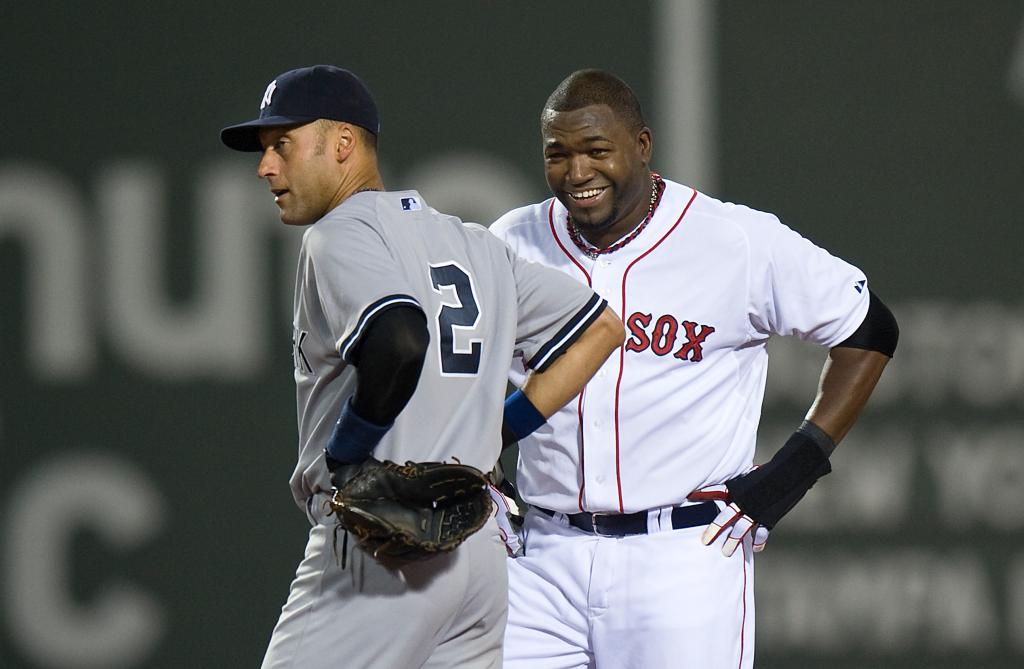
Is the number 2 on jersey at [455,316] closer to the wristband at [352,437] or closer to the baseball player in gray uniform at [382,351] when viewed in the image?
the baseball player in gray uniform at [382,351]

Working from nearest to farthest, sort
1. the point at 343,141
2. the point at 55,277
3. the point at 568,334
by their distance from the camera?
the point at 343,141
the point at 568,334
the point at 55,277

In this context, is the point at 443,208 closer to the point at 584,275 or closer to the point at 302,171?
the point at 584,275

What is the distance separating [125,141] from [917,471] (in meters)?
2.51

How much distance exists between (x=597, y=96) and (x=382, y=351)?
1048mm

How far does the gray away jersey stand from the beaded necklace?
0.59 metres

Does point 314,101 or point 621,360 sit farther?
point 621,360

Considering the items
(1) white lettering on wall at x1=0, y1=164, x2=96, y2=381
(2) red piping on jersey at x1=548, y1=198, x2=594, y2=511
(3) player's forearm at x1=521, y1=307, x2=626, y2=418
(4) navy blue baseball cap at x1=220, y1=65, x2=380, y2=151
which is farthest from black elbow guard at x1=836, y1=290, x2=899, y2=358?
(1) white lettering on wall at x1=0, y1=164, x2=96, y2=381

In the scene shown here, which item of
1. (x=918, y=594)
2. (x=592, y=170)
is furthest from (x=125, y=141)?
(x=918, y=594)

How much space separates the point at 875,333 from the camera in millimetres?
2875

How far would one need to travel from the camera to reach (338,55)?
408 centimetres

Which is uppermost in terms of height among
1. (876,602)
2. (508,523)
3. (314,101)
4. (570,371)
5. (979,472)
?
(314,101)

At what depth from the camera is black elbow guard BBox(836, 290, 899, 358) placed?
287 cm

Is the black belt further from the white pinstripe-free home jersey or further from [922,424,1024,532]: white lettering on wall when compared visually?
[922,424,1024,532]: white lettering on wall

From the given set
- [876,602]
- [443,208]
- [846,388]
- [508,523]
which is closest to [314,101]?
[508,523]
